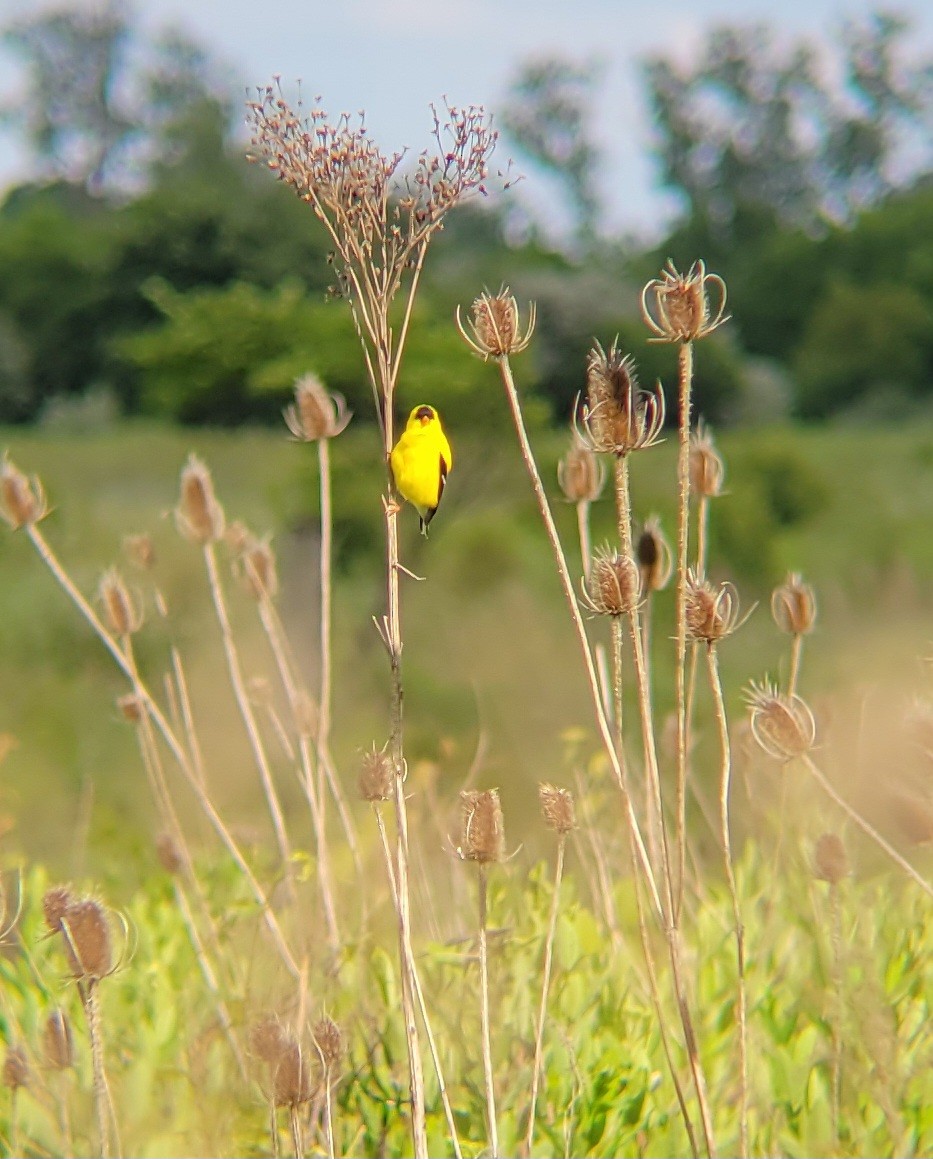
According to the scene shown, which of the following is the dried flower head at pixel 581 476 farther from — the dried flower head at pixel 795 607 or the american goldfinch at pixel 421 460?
the dried flower head at pixel 795 607

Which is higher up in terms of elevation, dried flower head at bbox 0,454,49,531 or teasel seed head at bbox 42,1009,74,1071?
dried flower head at bbox 0,454,49,531

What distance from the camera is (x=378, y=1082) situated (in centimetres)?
262

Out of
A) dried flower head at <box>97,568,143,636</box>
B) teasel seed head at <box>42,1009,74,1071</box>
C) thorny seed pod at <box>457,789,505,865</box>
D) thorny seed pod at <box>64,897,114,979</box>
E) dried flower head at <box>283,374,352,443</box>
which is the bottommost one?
teasel seed head at <box>42,1009,74,1071</box>

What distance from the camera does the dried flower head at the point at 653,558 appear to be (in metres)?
2.38

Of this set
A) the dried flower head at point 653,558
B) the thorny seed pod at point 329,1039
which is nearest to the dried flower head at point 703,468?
the dried flower head at point 653,558

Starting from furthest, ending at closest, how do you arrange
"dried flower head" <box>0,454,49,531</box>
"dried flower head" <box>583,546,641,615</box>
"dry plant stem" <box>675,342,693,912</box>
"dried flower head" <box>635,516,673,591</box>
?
"dried flower head" <box>0,454,49,531</box>, "dried flower head" <box>635,516,673,591</box>, "dried flower head" <box>583,546,641,615</box>, "dry plant stem" <box>675,342,693,912</box>

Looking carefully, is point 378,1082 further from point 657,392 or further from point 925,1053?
point 657,392

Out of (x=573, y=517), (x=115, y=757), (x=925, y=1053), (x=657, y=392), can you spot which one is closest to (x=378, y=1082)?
(x=925, y=1053)

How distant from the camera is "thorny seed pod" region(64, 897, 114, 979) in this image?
66.9 inches

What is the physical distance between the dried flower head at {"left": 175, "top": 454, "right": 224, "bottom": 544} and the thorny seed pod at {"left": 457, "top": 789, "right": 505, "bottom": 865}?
1.04 metres

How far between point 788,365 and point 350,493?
28.6 m

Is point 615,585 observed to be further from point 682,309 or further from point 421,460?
point 421,460

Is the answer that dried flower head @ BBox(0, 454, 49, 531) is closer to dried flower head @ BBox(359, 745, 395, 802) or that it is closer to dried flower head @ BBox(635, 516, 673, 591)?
dried flower head @ BBox(359, 745, 395, 802)

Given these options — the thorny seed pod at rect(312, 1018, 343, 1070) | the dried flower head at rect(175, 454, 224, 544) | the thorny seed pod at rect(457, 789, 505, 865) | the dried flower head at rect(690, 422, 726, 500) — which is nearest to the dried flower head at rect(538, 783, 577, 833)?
the thorny seed pod at rect(457, 789, 505, 865)
